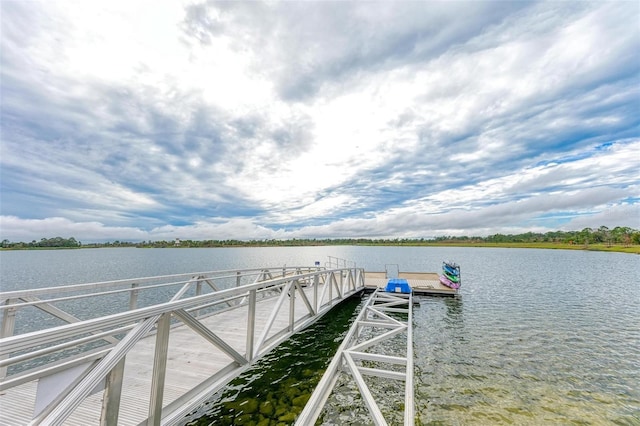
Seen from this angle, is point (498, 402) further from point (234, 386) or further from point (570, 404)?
point (234, 386)

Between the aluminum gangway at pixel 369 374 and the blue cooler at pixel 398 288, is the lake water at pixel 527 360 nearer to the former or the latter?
the aluminum gangway at pixel 369 374

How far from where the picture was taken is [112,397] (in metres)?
2.67

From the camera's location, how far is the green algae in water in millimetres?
5438

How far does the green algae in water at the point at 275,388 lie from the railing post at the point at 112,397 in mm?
3367

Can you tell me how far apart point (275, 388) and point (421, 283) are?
15.5 m

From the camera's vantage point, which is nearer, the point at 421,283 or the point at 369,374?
the point at 369,374

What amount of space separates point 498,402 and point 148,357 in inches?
304

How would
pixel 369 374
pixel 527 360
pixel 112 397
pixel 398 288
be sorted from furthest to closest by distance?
pixel 398 288
pixel 527 360
pixel 369 374
pixel 112 397

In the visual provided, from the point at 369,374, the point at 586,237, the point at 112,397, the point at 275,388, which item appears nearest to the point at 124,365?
the point at 112,397

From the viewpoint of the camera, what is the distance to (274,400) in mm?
6023

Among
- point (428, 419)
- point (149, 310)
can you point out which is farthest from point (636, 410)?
point (149, 310)

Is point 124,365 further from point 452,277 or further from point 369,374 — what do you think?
point 452,277

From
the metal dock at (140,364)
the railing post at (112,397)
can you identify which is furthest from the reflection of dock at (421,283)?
the railing post at (112,397)

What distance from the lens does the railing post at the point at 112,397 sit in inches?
103
